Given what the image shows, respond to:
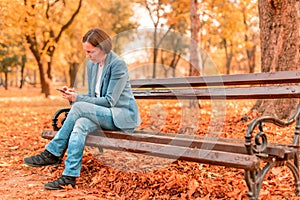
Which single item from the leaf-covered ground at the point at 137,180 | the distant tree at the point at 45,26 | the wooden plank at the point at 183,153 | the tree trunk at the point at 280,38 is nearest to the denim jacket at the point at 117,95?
the wooden plank at the point at 183,153

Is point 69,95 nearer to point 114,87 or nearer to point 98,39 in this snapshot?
point 114,87

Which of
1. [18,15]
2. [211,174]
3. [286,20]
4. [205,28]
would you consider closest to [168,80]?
[211,174]

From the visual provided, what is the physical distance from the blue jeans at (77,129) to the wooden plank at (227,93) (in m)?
1.31

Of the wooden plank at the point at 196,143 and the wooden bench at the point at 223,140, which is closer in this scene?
the wooden bench at the point at 223,140

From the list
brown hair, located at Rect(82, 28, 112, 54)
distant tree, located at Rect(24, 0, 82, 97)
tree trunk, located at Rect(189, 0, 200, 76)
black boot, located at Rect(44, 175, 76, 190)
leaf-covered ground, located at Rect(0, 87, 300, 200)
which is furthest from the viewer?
distant tree, located at Rect(24, 0, 82, 97)

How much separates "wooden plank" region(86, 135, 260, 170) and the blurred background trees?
4.43ft

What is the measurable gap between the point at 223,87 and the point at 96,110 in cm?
170

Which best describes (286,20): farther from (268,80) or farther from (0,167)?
(0,167)

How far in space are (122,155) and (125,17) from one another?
98.4ft

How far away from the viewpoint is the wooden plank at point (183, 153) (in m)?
2.54

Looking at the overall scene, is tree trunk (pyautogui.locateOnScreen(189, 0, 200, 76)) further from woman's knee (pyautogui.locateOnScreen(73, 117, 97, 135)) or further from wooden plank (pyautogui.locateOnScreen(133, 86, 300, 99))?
woman's knee (pyautogui.locateOnScreen(73, 117, 97, 135))

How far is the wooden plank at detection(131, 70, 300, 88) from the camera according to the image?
12.4 ft

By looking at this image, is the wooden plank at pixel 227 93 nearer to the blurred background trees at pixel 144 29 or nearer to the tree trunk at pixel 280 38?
the blurred background trees at pixel 144 29

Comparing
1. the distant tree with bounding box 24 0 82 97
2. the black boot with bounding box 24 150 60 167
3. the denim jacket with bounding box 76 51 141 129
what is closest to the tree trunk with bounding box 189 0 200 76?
the denim jacket with bounding box 76 51 141 129
